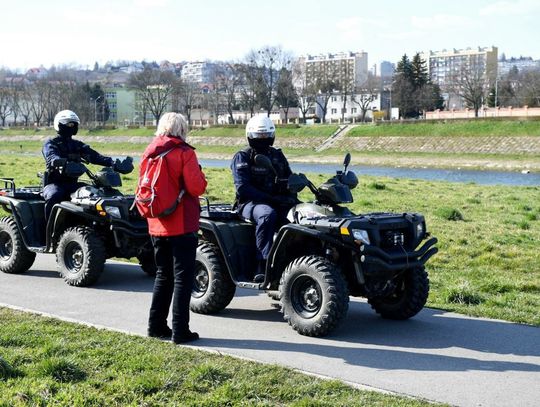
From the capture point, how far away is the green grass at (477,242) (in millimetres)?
9031

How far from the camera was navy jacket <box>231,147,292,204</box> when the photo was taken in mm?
8211

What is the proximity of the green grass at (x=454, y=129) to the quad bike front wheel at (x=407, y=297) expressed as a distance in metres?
55.7

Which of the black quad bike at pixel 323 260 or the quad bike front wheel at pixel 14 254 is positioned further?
the quad bike front wheel at pixel 14 254

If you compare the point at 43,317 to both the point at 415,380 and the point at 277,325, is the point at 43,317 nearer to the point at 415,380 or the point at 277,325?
the point at 277,325

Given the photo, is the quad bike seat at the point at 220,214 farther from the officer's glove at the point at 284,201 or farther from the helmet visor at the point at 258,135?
the helmet visor at the point at 258,135

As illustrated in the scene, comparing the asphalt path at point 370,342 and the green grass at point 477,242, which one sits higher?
the asphalt path at point 370,342

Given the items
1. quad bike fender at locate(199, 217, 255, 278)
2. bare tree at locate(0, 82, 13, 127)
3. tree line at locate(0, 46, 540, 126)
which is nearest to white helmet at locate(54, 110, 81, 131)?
quad bike fender at locate(199, 217, 255, 278)

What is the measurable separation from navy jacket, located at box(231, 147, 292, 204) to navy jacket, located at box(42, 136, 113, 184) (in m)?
3.08

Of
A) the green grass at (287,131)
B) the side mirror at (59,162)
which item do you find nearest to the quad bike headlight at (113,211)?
the side mirror at (59,162)

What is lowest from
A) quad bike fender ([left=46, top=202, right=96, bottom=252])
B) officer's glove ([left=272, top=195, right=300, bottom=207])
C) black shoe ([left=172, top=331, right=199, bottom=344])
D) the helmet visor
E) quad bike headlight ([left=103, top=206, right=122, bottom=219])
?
black shoe ([left=172, top=331, right=199, bottom=344])

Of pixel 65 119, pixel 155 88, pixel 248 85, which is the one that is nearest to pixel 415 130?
pixel 248 85

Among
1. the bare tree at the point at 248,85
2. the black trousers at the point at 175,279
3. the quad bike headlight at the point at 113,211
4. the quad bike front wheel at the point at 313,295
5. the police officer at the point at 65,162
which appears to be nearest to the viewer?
the black trousers at the point at 175,279

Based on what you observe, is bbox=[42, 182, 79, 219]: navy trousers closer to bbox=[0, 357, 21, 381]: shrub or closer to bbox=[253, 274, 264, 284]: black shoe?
bbox=[253, 274, 264, 284]: black shoe

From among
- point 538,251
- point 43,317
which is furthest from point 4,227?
point 538,251
